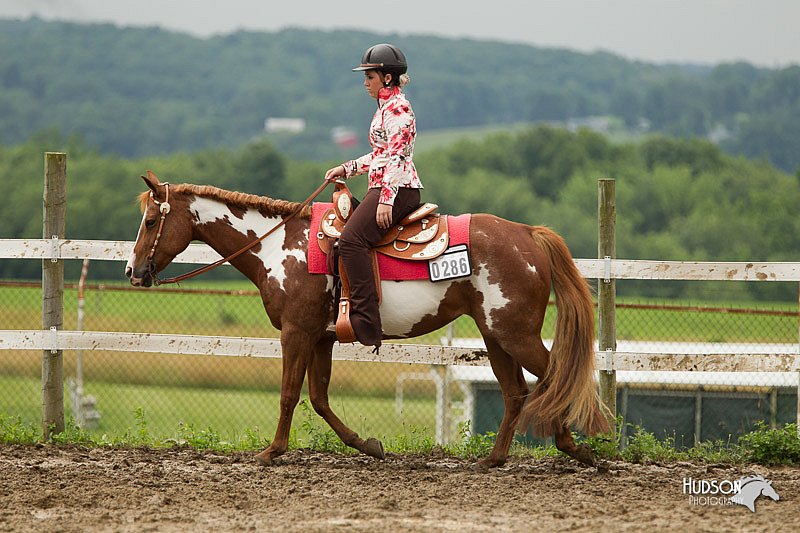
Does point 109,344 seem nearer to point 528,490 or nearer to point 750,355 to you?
point 528,490

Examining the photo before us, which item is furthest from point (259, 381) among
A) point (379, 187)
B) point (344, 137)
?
point (344, 137)

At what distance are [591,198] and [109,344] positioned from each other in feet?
209

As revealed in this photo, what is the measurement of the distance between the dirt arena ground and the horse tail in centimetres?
37

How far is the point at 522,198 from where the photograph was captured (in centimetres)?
7100

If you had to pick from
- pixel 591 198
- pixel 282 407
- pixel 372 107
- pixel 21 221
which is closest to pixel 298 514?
pixel 282 407

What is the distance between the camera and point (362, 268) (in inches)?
259

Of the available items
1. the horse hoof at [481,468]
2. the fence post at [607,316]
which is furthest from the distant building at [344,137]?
the horse hoof at [481,468]

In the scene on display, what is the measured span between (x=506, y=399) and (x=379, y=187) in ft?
5.63

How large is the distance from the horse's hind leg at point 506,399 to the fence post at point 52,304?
3.47 m

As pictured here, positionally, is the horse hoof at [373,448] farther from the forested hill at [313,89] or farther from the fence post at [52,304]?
the forested hill at [313,89]

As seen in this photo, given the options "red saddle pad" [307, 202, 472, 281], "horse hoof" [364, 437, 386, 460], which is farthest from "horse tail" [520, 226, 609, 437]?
"horse hoof" [364, 437, 386, 460]

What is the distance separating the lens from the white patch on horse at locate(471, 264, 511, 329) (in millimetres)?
6633

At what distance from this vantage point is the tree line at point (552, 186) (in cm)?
5981

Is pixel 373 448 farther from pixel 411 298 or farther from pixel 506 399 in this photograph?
pixel 411 298
